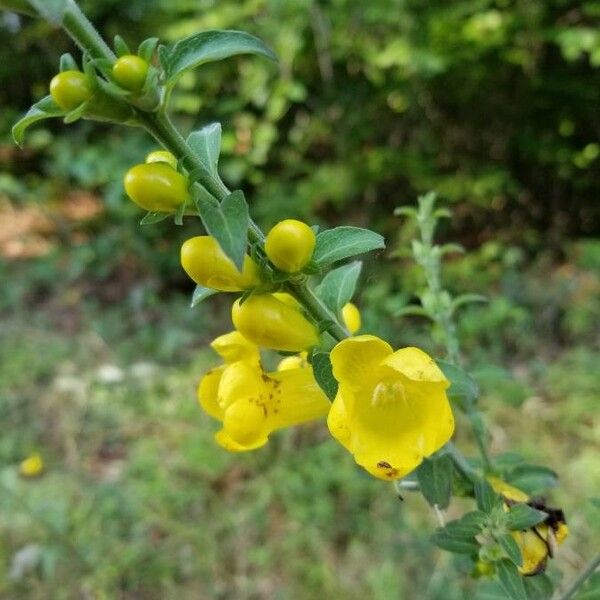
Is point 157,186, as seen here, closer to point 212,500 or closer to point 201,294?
point 201,294

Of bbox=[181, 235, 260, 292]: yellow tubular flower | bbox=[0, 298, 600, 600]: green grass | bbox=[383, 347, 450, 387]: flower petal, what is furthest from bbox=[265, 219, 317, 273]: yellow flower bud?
bbox=[0, 298, 600, 600]: green grass

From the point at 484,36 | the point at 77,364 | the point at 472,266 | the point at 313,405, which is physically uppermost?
the point at 313,405

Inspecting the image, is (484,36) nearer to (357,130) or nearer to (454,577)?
(357,130)

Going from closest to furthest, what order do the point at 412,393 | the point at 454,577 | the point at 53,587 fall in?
the point at 412,393 < the point at 454,577 < the point at 53,587

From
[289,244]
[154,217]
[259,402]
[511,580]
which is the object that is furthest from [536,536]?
[154,217]

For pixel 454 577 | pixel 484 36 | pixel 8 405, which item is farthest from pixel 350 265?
pixel 484 36

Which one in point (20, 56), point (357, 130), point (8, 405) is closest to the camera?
point (8, 405)

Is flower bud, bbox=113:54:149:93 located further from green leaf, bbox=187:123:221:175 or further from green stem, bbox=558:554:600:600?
green stem, bbox=558:554:600:600
